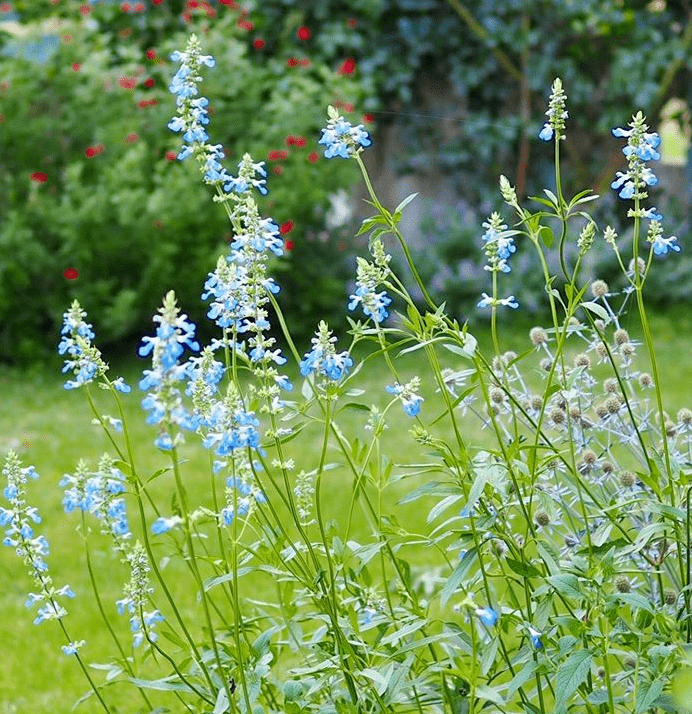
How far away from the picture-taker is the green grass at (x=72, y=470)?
12.0ft

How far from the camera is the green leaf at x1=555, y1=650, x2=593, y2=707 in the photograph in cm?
189

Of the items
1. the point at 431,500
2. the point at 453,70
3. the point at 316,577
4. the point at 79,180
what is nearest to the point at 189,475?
the point at 431,500

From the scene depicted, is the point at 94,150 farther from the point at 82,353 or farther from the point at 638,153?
the point at 638,153

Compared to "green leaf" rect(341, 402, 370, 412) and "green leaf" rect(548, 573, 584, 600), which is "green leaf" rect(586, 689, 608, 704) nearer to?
"green leaf" rect(548, 573, 584, 600)

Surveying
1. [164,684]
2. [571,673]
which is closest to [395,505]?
[571,673]

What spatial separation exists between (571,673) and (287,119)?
5.67m

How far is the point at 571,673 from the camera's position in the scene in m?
1.91

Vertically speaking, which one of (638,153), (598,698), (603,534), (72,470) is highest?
(638,153)

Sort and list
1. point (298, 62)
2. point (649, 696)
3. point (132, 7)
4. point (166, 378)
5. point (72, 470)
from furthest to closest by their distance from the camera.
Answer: point (132, 7), point (298, 62), point (72, 470), point (649, 696), point (166, 378)

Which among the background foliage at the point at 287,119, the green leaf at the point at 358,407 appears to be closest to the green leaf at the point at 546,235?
the green leaf at the point at 358,407

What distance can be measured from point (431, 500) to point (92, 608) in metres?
1.48

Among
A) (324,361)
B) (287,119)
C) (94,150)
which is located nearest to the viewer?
(324,361)

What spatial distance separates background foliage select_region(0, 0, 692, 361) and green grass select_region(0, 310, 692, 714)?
0.57m

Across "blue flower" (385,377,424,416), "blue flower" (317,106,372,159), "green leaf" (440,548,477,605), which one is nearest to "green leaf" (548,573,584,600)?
"green leaf" (440,548,477,605)
